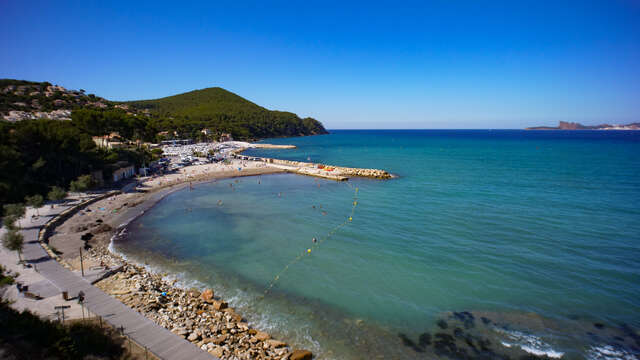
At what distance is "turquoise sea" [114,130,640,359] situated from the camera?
12430 millimetres

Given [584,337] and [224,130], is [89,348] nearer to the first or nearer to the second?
[584,337]

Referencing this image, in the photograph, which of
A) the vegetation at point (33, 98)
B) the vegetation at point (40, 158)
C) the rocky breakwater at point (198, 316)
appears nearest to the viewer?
the rocky breakwater at point (198, 316)

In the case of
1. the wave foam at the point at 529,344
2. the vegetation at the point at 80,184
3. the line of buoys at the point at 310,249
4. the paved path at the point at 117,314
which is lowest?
the wave foam at the point at 529,344

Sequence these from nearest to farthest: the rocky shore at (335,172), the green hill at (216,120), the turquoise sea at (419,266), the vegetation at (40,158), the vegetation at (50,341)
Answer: the vegetation at (50,341)
the turquoise sea at (419,266)
the vegetation at (40,158)
the rocky shore at (335,172)
the green hill at (216,120)

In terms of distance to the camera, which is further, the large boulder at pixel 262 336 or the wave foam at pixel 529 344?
the large boulder at pixel 262 336

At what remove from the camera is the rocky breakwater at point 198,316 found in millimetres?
10930

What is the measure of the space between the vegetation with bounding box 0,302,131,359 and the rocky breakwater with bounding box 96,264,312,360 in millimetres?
2555

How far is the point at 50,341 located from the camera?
7688mm

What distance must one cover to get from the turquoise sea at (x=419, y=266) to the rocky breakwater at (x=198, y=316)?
928 mm

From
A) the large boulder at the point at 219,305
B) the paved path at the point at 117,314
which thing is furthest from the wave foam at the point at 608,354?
the large boulder at the point at 219,305

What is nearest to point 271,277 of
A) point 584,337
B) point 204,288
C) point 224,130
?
point 204,288

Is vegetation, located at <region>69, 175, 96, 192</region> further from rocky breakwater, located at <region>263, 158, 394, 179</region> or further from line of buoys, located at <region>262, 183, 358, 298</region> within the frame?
rocky breakwater, located at <region>263, 158, 394, 179</region>

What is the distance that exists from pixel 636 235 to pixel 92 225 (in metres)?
44.2

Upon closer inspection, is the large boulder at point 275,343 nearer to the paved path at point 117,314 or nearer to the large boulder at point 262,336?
the large boulder at point 262,336
